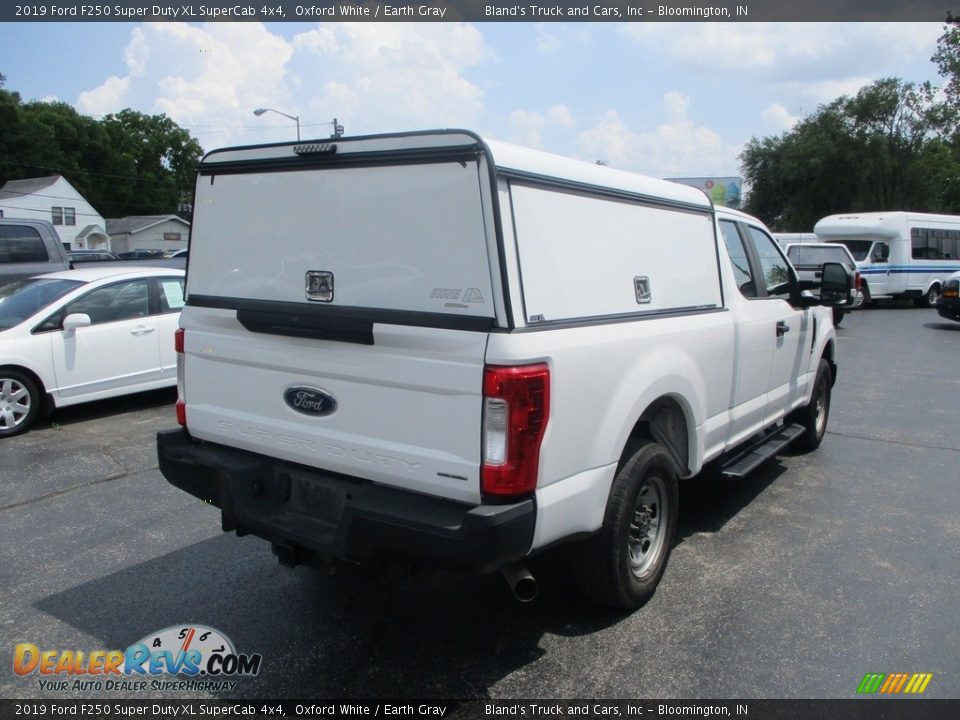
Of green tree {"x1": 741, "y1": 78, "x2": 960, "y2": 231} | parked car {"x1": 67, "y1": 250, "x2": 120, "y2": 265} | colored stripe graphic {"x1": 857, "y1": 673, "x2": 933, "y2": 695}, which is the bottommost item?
colored stripe graphic {"x1": 857, "y1": 673, "x2": 933, "y2": 695}

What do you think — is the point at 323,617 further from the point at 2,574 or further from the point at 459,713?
the point at 2,574

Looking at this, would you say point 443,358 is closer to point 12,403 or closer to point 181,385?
point 181,385

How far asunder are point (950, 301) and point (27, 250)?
18.3 m

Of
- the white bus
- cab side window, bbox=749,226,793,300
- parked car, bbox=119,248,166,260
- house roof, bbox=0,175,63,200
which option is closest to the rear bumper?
cab side window, bbox=749,226,793,300

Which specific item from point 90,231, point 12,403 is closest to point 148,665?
point 12,403

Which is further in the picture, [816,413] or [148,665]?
[816,413]

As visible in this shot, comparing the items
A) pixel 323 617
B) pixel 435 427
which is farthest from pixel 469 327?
pixel 323 617

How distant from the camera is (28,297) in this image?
780 cm

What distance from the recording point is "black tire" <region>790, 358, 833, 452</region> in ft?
Result: 21.2

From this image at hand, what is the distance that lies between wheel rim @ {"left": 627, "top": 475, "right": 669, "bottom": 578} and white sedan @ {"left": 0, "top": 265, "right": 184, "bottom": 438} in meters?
6.11

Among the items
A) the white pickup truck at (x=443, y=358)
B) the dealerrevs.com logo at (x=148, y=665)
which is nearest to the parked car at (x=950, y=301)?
the white pickup truck at (x=443, y=358)

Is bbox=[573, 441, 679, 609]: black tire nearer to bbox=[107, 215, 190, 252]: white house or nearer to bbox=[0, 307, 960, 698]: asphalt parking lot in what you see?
bbox=[0, 307, 960, 698]: asphalt parking lot

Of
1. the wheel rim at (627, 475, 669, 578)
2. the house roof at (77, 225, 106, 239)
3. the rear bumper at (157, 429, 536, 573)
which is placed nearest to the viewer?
the rear bumper at (157, 429, 536, 573)

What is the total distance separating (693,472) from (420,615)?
1705mm
